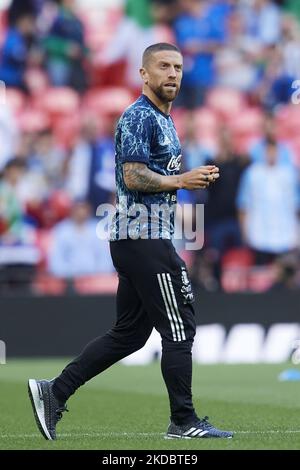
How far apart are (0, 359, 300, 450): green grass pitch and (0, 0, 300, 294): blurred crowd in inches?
65.2

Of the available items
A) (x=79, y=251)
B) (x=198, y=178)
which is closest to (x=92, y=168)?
(x=79, y=251)

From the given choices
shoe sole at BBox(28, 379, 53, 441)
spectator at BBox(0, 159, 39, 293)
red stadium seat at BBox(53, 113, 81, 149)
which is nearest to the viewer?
shoe sole at BBox(28, 379, 53, 441)

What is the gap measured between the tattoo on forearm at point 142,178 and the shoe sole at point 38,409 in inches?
53.3

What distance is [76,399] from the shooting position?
10141mm

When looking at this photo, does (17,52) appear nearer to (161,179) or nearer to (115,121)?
(115,121)

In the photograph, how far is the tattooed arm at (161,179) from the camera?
675 cm

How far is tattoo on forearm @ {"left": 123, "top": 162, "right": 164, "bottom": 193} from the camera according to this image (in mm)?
6797

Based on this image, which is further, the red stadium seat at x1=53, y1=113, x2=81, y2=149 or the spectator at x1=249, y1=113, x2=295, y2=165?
the red stadium seat at x1=53, y1=113, x2=81, y2=149

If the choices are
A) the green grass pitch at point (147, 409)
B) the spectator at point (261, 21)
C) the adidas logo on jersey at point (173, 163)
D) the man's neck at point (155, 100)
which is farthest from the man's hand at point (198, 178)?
the spectator at point (261, 21)

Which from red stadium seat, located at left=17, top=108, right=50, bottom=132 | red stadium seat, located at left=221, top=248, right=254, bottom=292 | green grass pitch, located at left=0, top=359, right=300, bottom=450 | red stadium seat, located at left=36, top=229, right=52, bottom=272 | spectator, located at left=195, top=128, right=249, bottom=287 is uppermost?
red stadium seat, located at left=17, top=108, right=50, bottom=132

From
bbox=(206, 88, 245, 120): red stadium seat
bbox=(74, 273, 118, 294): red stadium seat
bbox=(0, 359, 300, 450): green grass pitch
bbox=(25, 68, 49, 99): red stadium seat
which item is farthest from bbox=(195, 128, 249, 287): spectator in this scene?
bbox=(25, 68, 49, 99): red stadium seat

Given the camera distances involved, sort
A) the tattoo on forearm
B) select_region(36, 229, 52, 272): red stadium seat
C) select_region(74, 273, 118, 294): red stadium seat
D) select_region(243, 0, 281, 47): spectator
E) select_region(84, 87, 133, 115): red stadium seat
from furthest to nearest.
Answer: select_region(243, 0, 281, 47): spectator < select_region(84, 87, 133, 115): red stadium seat < select_region(36, 229, 52, 272): red stadium seat < select_region(74, 273, 118, 294): red stadium seat < the tattoo on forearm

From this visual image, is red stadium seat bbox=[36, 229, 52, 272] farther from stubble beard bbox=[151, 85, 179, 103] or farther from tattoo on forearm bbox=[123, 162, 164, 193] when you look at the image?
tattoo on forearm bbox=[123, 162, 164, 193]

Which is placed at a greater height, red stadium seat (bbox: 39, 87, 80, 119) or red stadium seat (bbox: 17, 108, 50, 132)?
red stadium seat (bbox: 39, 87, 80, 119)
